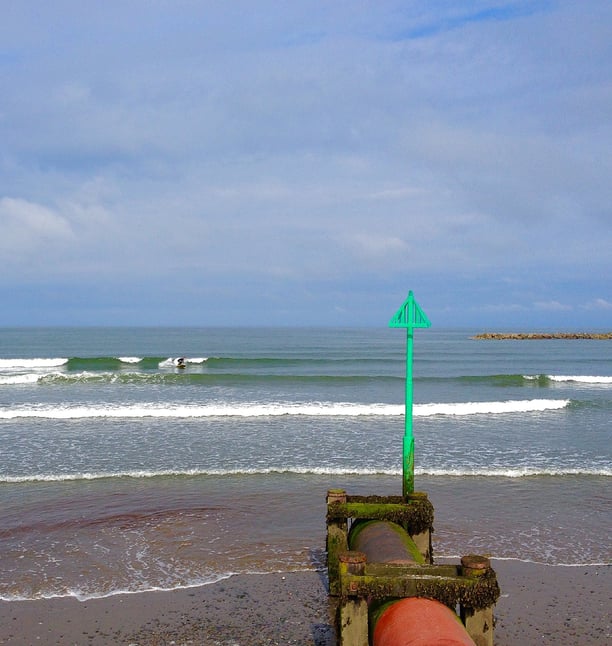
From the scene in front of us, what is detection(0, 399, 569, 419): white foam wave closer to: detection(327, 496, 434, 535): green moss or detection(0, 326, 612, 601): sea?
detection(0, 326, 612, 601): sea

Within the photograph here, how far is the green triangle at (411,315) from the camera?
7.51 metres

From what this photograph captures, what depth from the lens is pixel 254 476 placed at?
13648mm

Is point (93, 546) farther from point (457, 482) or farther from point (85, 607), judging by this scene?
point (457, 482)

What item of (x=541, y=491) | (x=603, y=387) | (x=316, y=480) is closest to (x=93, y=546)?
(x=316, y=480)

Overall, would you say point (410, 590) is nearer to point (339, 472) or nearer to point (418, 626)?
point (418, 626)

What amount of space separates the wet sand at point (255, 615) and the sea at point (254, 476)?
404mm

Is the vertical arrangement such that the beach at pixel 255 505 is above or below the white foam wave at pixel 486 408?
below

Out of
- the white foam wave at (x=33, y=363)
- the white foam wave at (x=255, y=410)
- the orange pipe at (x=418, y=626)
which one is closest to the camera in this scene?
the orange pipe at (x=418, y=626)

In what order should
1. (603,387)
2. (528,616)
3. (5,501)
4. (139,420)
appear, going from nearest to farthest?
(528,616)
(5,501)
(139,420)
(603,387)

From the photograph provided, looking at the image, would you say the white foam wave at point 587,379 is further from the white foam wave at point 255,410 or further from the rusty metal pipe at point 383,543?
the rusty metal pipe at point 383,543

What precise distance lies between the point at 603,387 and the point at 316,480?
25599 millimetres

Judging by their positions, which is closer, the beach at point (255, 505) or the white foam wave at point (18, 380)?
the beach at point (255, 505)

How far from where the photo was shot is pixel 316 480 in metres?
13.3

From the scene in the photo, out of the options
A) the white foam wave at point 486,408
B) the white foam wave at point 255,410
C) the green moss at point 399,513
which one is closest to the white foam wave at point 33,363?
the white foam wave at point 255,410
